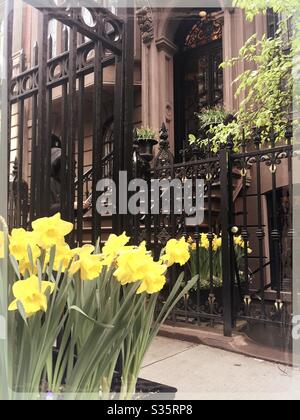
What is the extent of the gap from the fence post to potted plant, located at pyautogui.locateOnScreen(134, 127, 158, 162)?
3.95ft

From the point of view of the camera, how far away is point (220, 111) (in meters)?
5.89

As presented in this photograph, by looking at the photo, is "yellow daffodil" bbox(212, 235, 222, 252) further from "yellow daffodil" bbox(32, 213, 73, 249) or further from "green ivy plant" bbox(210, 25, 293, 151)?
"yellow daffodil" bbox(32, 213, 73, 249)

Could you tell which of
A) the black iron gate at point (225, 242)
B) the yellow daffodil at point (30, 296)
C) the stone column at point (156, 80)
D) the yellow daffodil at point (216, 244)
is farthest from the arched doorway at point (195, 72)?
the yellow daffodil at point (30, 296)

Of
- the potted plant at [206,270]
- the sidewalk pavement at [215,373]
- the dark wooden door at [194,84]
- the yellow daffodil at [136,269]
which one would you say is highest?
the dark wooden door at [194,84]

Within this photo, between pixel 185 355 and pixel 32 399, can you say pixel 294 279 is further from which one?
pixel 32 399

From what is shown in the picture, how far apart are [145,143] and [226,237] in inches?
78.1

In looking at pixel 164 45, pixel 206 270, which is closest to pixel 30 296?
pixel 206 270

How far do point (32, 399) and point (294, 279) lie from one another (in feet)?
10.8

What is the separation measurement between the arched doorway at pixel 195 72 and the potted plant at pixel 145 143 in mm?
2952

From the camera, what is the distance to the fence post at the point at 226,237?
3.92 metres

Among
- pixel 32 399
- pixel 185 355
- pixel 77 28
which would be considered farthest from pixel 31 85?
pixel 185 355

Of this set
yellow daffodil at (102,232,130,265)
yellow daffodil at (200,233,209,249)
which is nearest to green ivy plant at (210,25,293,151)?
yellow daffodil at (200,233,209,249)

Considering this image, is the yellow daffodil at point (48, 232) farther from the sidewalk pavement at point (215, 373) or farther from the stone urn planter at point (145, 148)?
the stone urn planter at point (145, 148)

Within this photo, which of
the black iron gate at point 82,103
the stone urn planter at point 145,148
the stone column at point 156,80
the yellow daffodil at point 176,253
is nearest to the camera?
the yellow daffodil at point 176,253
